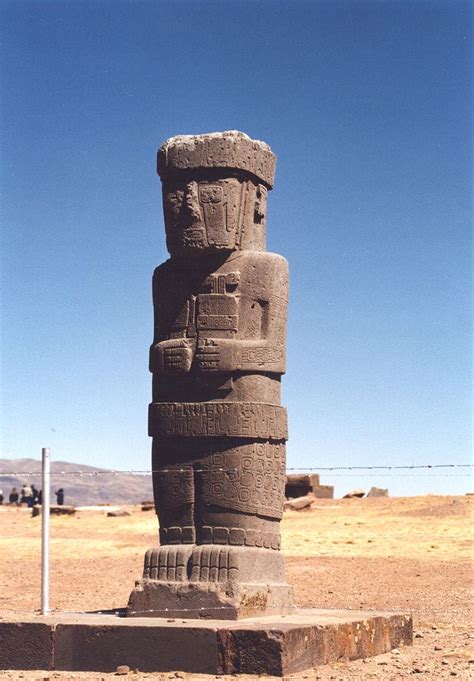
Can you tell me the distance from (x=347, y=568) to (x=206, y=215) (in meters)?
9.92

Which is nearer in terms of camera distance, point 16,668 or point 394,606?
point 16,668

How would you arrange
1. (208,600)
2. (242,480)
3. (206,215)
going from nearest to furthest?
(208,600) < (242,480) < (206,215)

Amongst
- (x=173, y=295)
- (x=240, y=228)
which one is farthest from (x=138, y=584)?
(x=240, y=228)

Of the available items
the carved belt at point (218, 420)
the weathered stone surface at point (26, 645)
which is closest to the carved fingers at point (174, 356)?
the carved belt at point (218, 420)

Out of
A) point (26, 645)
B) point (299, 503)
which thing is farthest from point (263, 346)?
point (299, 503)

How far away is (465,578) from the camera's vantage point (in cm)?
1808

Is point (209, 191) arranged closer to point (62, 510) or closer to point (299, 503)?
point (299, 503)

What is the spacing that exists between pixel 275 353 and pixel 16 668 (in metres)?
4.06

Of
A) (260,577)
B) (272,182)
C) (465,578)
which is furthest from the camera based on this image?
(465,578)

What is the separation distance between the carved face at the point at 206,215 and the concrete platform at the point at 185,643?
3.85 meters

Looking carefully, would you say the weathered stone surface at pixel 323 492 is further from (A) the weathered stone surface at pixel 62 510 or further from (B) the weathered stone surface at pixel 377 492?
(A) the weathered stone surface at pixel 62 510

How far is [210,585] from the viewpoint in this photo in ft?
35.6

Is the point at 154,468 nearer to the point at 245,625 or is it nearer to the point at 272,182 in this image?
the point at 245,625

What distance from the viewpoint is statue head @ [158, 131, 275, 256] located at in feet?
38.2
